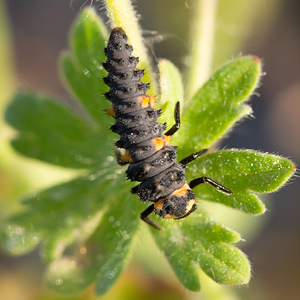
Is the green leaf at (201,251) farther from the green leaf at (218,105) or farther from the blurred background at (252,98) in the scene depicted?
the blurred background at (252,98)

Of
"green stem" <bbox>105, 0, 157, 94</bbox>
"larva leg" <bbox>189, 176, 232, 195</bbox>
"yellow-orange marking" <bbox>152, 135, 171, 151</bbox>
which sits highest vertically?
"green stem" <bbox>105, 0, 157, 94</bbox>

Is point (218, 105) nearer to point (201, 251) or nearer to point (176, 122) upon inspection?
point (176, 122)

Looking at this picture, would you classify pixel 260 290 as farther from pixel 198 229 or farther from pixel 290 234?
pixel 198 229

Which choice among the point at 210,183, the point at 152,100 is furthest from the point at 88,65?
the point at 210,183

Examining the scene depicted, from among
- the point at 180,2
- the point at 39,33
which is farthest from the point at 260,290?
the point at 39,33

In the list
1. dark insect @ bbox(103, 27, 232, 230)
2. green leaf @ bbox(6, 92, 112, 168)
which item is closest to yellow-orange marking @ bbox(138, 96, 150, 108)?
dark insect @ bbox(103, 27, 232, 230)

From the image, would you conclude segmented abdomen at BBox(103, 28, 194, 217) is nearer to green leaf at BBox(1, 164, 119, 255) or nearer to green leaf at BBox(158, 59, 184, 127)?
green leaf at BBox(158, 59, 184, 127)

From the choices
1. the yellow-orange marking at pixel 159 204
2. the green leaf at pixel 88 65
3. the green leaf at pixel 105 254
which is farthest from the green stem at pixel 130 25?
the green leaf at pixel 105 254
